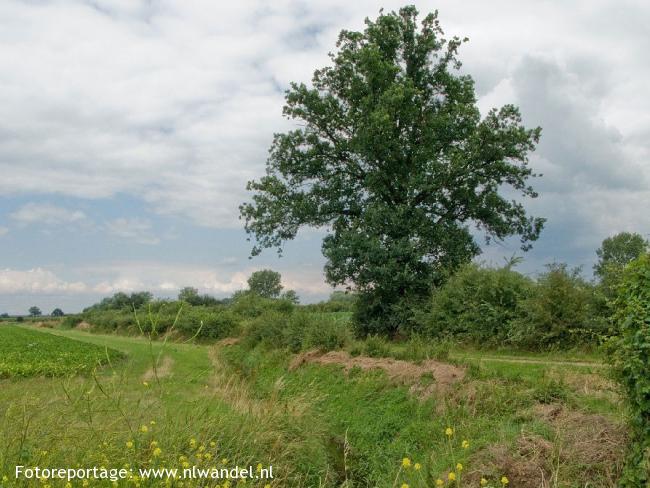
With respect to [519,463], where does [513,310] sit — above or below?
above

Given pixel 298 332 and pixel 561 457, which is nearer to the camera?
pixel 561 457

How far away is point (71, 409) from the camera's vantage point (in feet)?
25.3

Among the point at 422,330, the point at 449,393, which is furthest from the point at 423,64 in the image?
the point at 449,393

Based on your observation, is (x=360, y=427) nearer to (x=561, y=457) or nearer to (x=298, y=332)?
(x=561, y=457)

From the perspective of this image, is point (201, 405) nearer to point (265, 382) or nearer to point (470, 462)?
point (470, 462)

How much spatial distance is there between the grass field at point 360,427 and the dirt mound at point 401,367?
0.20 ft

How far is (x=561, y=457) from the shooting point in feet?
27.5

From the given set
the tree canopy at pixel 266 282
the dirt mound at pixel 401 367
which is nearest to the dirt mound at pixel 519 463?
the dirt mound at pixel 401 367

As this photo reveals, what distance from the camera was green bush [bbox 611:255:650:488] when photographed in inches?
294

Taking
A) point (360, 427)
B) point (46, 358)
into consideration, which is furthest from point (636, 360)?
point (46, 358)

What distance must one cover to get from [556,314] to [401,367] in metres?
7.64

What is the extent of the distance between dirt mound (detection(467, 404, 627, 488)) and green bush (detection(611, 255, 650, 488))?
1.25 feet

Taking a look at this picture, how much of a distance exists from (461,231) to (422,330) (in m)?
6.47

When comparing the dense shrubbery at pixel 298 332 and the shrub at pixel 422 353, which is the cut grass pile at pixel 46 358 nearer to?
the dense shrubbery at pixel 298 332
